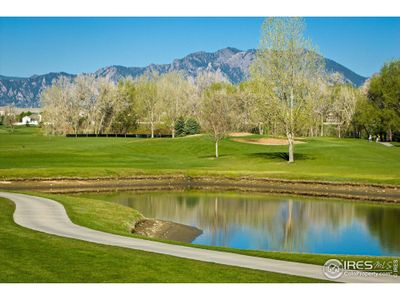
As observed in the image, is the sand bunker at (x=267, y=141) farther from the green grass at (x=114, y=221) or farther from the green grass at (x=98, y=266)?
the green grass at (x=98, y=266)

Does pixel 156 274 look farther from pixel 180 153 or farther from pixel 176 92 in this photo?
pixel 176 92

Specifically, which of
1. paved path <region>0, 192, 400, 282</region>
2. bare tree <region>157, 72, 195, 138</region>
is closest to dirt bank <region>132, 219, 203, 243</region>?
paved path <region>0, 192, 400, 282</region>

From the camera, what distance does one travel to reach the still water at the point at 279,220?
91.7ft

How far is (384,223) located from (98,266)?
22.3 m

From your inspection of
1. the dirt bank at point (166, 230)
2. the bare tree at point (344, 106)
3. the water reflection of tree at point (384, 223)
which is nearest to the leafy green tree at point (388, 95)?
the bare tree at point (344, 106)

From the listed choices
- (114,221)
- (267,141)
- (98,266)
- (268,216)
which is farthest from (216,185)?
(267,141)

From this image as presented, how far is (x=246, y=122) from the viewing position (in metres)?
137

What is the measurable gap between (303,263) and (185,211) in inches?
800

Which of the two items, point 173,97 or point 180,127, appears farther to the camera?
point 173,97

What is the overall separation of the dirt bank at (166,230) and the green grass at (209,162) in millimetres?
21899

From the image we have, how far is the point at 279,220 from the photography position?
35938 mm

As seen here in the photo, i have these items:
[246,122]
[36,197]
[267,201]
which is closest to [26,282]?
[36,197]

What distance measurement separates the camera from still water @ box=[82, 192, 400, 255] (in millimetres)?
27953

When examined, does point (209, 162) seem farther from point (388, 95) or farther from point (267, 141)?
point (388, 95)
